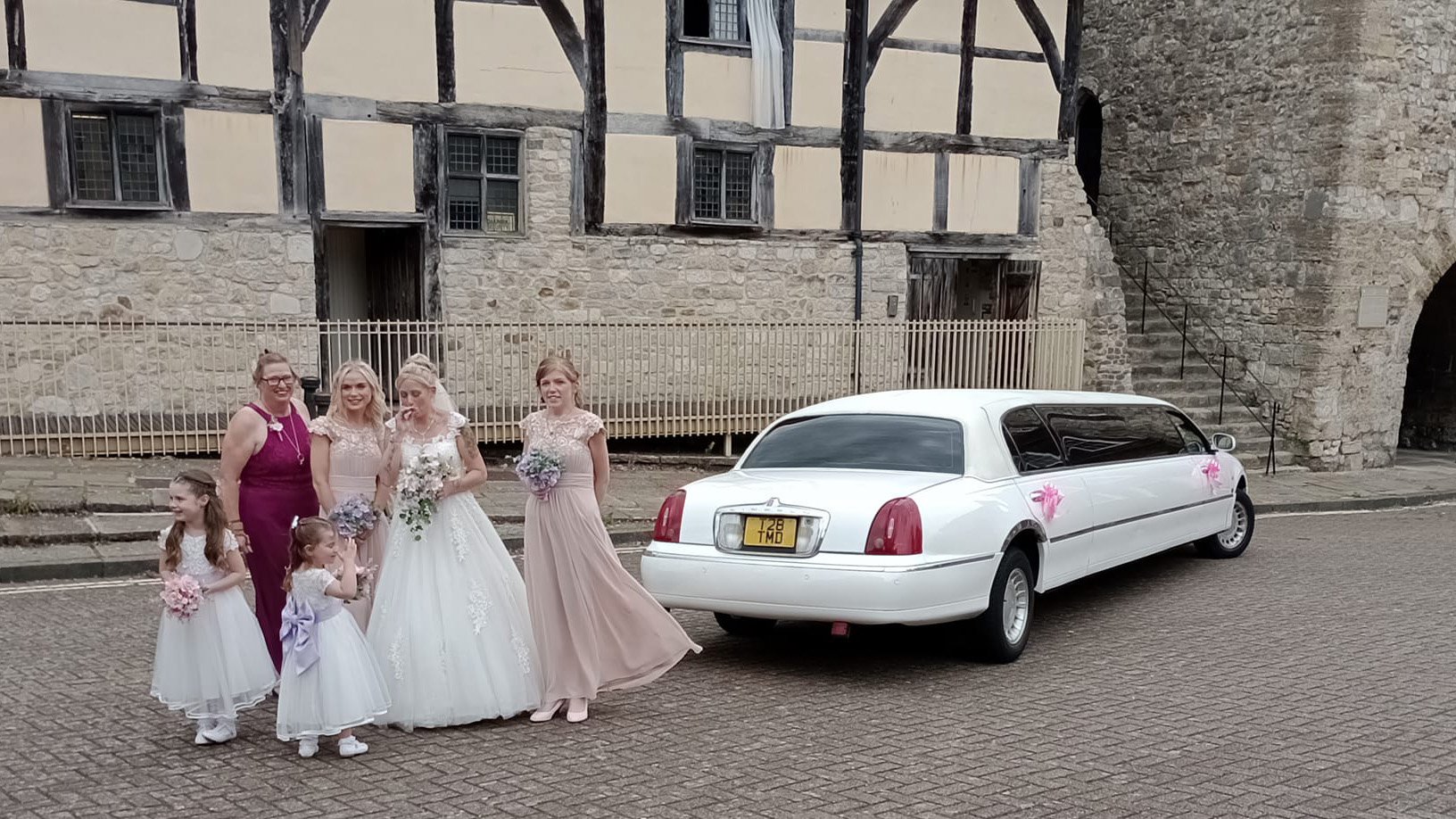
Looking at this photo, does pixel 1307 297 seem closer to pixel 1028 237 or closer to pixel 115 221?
pixel 1028 237

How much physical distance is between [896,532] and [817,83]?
11.6 m

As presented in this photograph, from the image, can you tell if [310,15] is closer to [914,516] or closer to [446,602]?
[446,602]

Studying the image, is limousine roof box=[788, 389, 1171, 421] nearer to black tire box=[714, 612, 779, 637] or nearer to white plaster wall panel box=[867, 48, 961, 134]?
black tire box=[714, 612, 779, 637]

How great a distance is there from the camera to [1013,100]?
17.7 m

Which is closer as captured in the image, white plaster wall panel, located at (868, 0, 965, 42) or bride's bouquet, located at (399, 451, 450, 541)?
bride's bouquet, located at (399, 451, 450, 541)

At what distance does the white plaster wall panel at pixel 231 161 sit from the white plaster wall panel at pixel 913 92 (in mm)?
8028

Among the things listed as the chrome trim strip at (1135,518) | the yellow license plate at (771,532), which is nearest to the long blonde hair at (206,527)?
the yellow license plate at (771,532)

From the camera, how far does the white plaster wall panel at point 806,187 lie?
16328mm

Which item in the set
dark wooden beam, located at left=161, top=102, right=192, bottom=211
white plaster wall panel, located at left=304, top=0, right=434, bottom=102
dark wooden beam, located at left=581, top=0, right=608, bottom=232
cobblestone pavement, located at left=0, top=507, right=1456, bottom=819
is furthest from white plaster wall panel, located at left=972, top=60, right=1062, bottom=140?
cobblestone pavement, located at left=0, top=507, right=1456, bottom=819

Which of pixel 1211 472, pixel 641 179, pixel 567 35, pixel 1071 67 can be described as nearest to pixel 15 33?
pixel 567 35

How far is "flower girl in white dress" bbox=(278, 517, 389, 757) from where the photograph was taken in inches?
194

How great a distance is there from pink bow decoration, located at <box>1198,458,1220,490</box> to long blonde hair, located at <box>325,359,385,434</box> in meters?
6.40

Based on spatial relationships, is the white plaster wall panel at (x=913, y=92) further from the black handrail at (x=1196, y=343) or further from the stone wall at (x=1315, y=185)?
the black handrail at (x=1196, y=343)

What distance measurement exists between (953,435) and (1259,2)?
13847 millimetres
